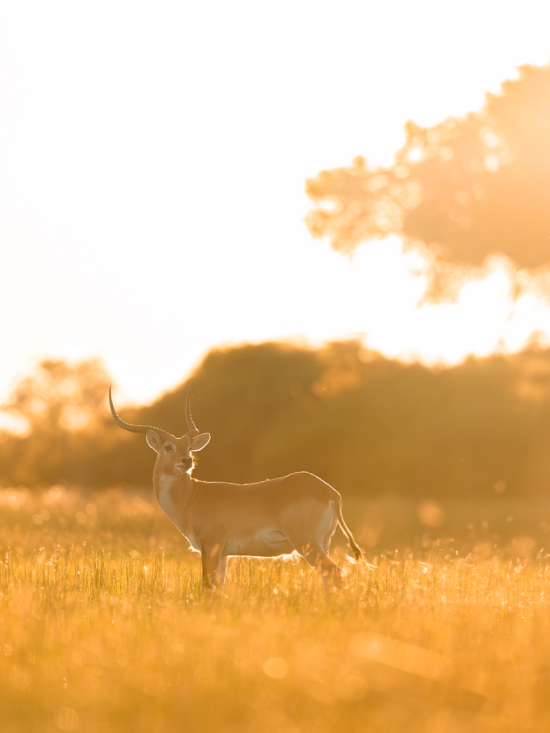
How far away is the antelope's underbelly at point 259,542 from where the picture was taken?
8764mm

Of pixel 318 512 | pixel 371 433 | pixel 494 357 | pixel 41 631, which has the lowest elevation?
pixel 41 631

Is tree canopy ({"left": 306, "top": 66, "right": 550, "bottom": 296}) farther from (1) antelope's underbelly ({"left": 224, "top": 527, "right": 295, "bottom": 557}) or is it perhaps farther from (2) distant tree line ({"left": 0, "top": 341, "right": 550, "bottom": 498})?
(1) antelope's underbelly ({"left": 224, "top": 527, "right": 295, "bottom": 557})

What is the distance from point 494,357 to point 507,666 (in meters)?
20.5

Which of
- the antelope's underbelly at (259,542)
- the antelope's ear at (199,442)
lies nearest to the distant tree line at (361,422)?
the antelope's ear at (199,442)

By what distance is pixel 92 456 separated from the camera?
→ 32.5 metres

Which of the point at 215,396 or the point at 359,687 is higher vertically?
the point at 215,396

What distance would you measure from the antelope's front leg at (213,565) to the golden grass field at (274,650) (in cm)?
18

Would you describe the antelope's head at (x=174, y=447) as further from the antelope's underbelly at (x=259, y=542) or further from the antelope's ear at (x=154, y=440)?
the antelope's underbelly at (x=259, y=542)

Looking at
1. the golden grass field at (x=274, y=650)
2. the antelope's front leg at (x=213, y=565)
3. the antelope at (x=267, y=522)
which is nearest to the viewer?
the golden grass field at (x=274, y=650)

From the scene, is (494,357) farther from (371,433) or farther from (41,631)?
(41,631)

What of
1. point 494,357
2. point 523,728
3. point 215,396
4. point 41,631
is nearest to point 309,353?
point 215,396

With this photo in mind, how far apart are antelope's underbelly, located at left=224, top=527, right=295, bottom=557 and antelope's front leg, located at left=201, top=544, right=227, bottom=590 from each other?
12 cm

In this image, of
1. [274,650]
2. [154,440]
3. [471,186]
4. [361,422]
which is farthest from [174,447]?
[361,422]

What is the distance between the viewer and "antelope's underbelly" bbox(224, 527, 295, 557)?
876 cm
